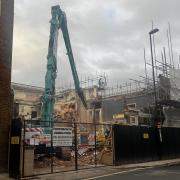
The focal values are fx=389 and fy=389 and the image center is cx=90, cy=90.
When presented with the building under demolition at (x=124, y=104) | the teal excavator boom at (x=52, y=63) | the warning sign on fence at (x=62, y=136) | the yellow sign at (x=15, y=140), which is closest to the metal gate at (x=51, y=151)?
the warning sign on fence at (x=62, y=136)

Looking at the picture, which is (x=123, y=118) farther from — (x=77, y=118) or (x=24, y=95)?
(x=24, y=95)

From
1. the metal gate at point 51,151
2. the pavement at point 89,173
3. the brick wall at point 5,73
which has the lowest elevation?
the pavement at point 89,173

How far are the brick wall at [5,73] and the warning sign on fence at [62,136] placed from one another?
2.54 metres

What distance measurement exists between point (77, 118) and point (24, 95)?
19.4 metres

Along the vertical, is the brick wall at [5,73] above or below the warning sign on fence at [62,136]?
above

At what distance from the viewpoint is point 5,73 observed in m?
18.8

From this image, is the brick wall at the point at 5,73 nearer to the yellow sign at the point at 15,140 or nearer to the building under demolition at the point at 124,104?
the yellow sign at the point at 15,140

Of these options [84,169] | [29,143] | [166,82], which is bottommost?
[84,169]

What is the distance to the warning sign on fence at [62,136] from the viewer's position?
19.8 m

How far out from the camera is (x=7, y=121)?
730 inches

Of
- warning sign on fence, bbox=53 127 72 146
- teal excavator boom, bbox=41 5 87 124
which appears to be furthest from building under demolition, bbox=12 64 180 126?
warning sign on fence, bbox=53 127 72 146

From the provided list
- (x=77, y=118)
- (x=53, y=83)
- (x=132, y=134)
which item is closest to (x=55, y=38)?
(x=53, y=83)

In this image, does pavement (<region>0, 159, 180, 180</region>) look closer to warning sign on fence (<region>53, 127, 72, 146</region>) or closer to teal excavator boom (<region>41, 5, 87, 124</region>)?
warning sign on fence (<region>53, 127, 72, 146</region>)

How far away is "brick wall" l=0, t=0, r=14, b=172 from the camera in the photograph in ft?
59.8
